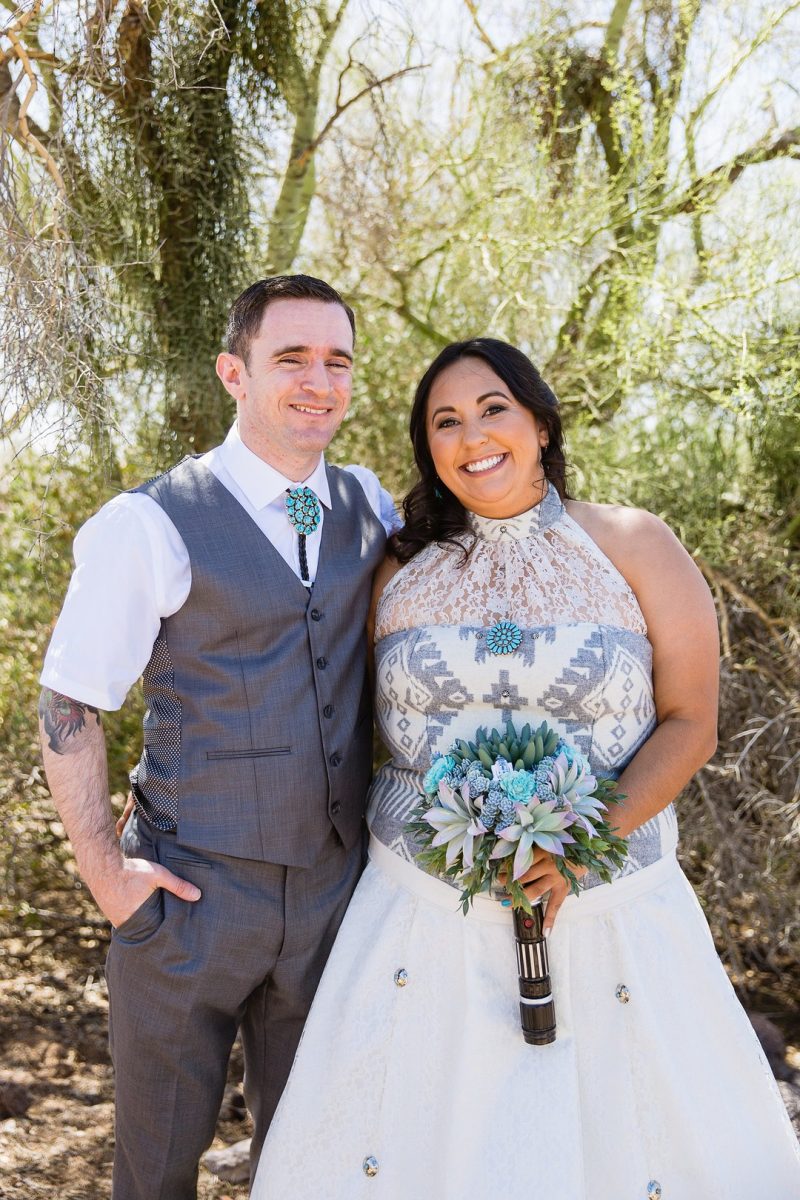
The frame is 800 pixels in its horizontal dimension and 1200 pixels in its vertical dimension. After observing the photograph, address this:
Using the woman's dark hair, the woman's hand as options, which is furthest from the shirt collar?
the woman's hand

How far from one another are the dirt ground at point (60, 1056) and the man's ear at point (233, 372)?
2139 millimetres

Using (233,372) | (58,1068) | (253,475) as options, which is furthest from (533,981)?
(58,1068)

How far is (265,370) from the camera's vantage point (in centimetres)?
236

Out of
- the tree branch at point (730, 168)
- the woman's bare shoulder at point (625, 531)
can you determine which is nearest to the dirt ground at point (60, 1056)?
the woman's bare shoulder at point (625, 531)

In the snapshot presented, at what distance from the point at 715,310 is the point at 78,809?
8.19 ft

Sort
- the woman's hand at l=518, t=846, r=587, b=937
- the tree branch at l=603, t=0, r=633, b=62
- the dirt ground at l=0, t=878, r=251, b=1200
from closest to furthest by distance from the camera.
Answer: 1. the woman's hand at l=518, t=846, r=587, b=937
2. the dirt ground at l=0, t=878, r=251, b=1200
3. the tree branch at l=603, t=0, r=633, b=62

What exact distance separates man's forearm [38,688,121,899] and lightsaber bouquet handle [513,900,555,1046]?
82 centimetres

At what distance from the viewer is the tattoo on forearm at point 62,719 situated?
2211 millimetres


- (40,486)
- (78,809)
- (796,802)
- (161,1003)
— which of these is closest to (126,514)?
(78,809)

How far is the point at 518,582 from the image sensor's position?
2342mm

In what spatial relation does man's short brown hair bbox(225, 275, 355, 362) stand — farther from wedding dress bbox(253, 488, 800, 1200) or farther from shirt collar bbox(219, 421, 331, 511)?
wedding dress bbox(253, 488, 800, 1200)

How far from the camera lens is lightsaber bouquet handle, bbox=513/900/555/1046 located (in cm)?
209

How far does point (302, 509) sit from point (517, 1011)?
3.72 feet

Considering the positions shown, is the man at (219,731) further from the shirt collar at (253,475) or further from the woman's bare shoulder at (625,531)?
the woman's bare shoulder at (625,531)
